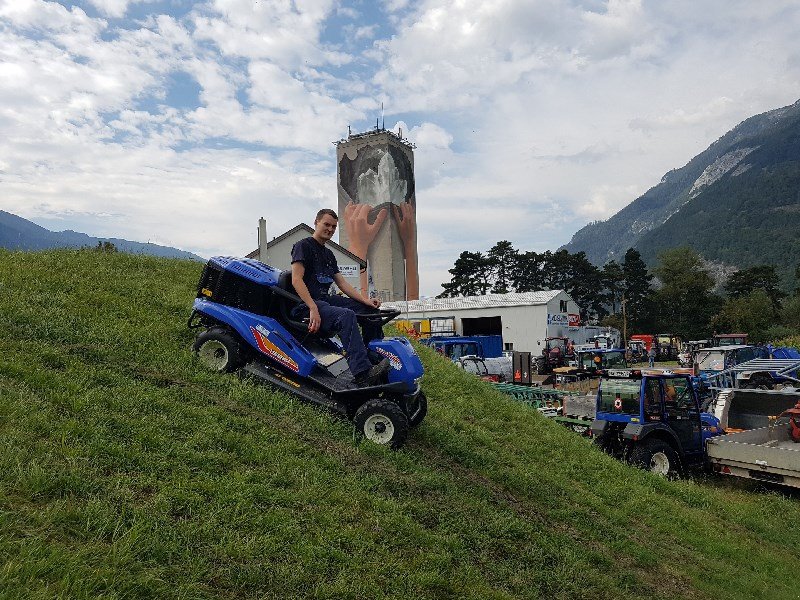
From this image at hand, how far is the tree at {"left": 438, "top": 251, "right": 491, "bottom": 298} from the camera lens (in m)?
89.7

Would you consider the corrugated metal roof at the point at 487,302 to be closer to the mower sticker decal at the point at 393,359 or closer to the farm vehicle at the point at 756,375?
the farm vehicle at the point at 756,375

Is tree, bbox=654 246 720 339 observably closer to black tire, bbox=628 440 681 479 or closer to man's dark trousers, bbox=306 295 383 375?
black tire, bbox=628 440 681 479

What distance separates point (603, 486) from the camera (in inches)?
292

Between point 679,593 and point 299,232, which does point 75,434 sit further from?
point 299,232

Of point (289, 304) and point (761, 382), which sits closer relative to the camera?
point (289, 304)

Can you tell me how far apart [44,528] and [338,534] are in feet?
5.67

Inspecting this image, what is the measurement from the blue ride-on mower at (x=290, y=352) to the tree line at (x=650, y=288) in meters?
64.3

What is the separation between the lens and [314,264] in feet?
19.9

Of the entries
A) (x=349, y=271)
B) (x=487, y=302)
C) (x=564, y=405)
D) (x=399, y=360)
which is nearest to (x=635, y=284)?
(x=487, y=302)

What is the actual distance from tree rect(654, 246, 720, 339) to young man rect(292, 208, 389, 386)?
7355 cm

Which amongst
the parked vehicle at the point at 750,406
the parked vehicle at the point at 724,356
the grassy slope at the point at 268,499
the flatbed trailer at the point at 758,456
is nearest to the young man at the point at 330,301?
the grassy slope at the point at 268,499

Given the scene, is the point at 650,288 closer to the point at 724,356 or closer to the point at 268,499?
the point at 724,356

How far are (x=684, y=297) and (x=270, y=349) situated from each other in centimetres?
7983

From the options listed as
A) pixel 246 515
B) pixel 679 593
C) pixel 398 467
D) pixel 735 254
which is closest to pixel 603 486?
pixel 679 593
